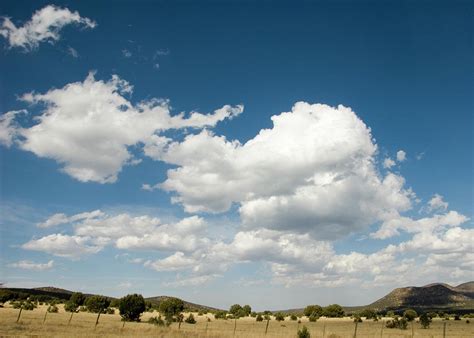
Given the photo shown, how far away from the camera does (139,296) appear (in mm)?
67750

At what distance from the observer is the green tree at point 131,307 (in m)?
64.8

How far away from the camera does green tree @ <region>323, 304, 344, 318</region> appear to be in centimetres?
10669

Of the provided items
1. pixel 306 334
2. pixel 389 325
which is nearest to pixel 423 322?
pixel 389 325

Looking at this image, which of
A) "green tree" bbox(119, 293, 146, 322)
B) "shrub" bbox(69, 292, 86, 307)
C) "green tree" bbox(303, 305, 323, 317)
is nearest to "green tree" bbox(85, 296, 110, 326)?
"shrub" bbox(69, 292, 86, 307)

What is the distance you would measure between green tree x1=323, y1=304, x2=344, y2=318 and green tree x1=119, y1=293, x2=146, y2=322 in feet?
185

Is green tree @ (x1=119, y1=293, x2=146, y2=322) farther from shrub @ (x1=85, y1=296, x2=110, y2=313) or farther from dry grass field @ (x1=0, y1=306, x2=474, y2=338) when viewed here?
shrub @ (x1=85, y1=296, x2=110, y2=313)

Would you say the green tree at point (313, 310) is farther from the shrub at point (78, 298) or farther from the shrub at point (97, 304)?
the shrub at point (78, 298)

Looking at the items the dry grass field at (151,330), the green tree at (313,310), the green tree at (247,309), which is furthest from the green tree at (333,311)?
the dry grass field at (151,330)

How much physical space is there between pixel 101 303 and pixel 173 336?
197 ft

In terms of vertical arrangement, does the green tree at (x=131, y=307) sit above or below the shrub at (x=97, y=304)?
above

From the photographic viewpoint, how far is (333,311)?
353 feet

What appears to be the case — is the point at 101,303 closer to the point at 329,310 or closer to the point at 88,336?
the point at 329,310

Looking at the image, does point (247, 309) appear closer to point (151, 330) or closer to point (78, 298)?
point (78, 298)

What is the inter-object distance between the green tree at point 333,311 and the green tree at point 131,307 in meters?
56.4
